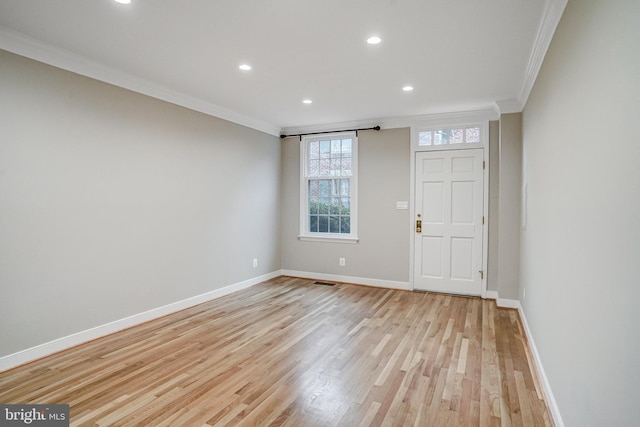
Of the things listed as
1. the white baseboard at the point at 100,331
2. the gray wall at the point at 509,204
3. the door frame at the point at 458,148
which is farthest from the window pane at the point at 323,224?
the gray wall at the point at 509,204

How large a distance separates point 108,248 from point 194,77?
76.5 inches

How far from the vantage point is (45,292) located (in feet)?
9.67

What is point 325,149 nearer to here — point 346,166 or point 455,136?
point 346,166

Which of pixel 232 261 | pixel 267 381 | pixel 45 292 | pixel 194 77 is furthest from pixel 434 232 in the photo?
pixel 45 292

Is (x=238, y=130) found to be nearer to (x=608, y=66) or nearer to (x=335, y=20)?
(x=335, y=20)

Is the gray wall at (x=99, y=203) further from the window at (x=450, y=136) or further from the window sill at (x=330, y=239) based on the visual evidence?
the window at (x=450, y=136)

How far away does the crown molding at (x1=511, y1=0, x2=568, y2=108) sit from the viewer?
84.5 inches

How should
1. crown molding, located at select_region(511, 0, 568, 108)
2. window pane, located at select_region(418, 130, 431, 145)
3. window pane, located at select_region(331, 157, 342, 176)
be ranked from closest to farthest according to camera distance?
crown molding, located at select_region(511, 0, 568, 108), window pane, located at select_region(418, 130, 431, 145), window pane, located at select_region(331, 157, 342, 176)

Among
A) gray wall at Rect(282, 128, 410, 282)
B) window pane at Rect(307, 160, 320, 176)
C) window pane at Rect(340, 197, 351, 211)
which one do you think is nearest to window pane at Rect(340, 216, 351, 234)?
window pane at Rect(340, 197, 351, 211)

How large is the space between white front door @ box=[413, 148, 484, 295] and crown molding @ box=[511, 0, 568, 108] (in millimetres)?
1509

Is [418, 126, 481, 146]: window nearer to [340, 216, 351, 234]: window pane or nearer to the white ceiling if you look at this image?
the white ceiling
